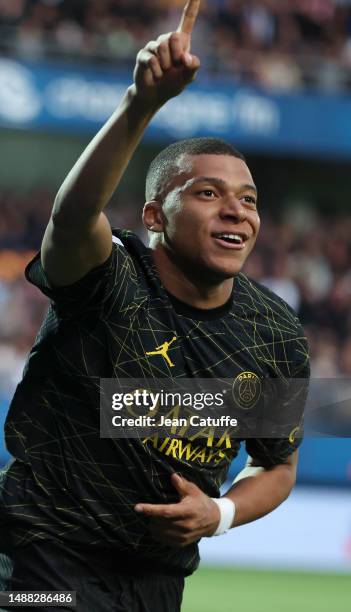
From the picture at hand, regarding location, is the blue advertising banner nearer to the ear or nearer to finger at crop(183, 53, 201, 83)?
the ear

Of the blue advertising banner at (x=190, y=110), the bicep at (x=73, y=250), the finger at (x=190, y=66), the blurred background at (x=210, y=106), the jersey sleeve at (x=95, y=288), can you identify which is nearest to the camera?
the finger at (x=190, y=66)

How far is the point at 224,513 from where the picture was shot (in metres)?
3.15

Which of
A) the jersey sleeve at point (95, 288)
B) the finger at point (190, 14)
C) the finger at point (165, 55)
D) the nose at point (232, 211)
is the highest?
the finger at point (190, 14)

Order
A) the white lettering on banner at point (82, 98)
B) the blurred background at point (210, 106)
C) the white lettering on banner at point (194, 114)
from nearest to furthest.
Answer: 1. the blurred background at point (210, 106)
2. the white lettering on banner at point (82, 98)
3. the white lettering on banner at point (194, 114)

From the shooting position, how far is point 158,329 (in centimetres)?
308

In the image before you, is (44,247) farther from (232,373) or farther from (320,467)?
(320,467)

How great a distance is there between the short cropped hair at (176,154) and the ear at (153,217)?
1.4 inches

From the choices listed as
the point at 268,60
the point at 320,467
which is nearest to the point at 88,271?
the point at 320,467

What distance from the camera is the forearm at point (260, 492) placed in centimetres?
331

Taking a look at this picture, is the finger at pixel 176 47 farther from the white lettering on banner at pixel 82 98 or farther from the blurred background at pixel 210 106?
the white lettering on banner at pixel 82 98

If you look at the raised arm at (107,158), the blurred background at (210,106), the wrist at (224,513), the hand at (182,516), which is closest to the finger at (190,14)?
the raised arm at (107,158)

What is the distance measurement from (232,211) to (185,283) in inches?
11.2

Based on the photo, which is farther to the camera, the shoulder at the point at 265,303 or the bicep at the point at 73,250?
the shoulder at the point at 265,303

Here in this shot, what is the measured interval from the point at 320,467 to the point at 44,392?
312 inches
